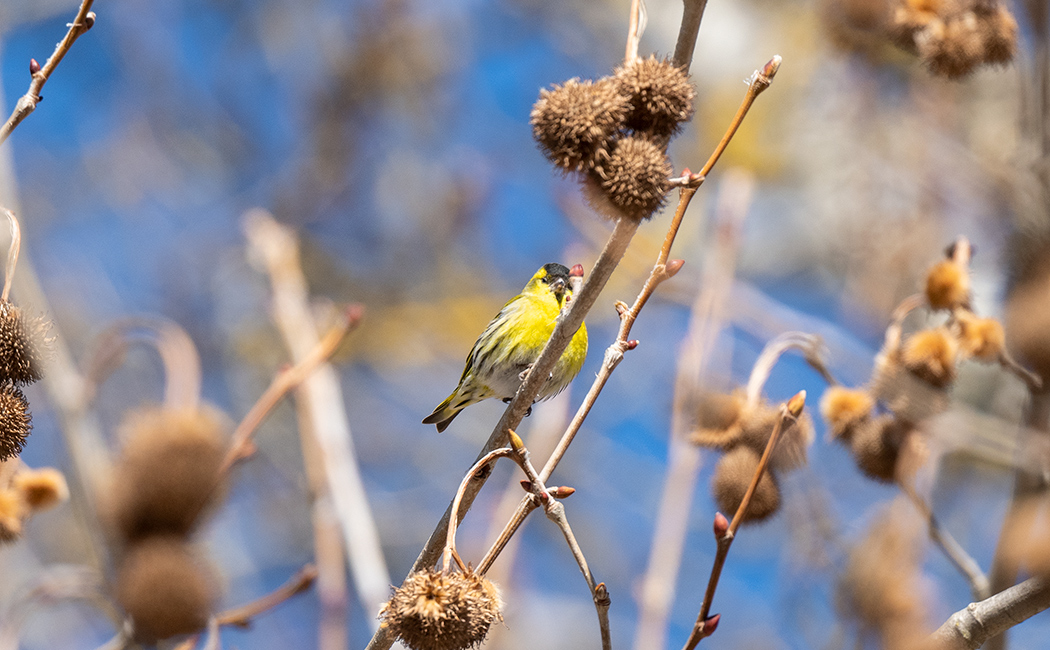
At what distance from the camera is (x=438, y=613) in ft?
5.08

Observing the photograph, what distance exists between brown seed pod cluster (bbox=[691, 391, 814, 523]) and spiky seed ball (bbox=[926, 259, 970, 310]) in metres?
0.59

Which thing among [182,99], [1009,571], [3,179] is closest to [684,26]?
[1009,571]

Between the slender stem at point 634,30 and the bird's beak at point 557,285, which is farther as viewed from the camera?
the bird's beak at point 557,285

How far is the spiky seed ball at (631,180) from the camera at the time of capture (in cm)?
154

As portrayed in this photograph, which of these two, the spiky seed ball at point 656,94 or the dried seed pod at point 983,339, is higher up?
the dried seed pod at point 983,339

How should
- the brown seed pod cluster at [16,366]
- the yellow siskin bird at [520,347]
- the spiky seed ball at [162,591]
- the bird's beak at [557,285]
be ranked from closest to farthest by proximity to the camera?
1. the brown seed pod cluster at [16,366]
2. the spiky seed ball at [162,591]
3. the yellow siskin bird at [520,347]
4. the bird's beak at [557,285]

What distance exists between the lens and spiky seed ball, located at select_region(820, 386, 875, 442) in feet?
9.43

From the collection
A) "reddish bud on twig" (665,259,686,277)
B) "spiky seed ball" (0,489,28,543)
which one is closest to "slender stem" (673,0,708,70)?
"reddish bud on twig" (665,259,686,277)

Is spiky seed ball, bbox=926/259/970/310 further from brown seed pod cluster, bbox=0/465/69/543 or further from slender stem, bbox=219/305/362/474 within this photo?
brown seed pod cluster, bbox=0/465/69/543

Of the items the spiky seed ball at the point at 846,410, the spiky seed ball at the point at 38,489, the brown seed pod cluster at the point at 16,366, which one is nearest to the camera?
the brown seed pod cluster at the point at 16,366

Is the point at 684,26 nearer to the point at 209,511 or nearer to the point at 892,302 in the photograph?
the point at 209,511

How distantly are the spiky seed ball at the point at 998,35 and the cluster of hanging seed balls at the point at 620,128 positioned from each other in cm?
198

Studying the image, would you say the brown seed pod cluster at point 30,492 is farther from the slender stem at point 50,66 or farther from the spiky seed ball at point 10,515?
the slender stem at point 50,66

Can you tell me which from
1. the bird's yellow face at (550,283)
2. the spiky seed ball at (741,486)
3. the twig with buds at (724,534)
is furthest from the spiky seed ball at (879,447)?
the bird's yellow face at (550,283)
